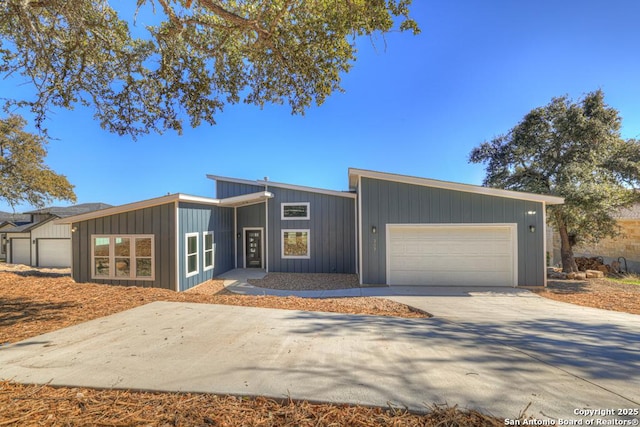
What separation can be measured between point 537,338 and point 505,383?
2.03 meters

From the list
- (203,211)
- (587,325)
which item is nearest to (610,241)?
(587,325)

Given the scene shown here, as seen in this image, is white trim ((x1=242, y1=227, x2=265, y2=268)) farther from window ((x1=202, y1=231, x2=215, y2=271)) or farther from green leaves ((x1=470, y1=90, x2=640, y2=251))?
green leaves ((x1=470, y1=90, x2=640, y2=251))

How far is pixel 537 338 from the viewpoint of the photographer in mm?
3760

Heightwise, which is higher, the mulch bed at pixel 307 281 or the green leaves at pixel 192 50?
the green leaves at pixel 192 50

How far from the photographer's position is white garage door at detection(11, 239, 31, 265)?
62.4ft

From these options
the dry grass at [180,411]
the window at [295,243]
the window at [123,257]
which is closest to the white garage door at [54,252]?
the window at [123,257]

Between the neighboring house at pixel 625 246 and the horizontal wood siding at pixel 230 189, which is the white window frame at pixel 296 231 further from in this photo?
the neighboring house at pixel 625 246

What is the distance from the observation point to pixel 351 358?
2859 millimetres

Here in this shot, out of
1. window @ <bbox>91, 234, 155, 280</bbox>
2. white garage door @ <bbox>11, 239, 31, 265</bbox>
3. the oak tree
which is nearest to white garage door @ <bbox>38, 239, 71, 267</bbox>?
white garage door @ <bbox>11, 239, 31, 265</bbox>

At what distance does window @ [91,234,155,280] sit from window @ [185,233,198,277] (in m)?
1.01

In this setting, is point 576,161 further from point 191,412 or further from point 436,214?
point 191,412

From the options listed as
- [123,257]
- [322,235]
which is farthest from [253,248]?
[123,257]

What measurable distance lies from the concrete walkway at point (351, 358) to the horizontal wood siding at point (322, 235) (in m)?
7.01

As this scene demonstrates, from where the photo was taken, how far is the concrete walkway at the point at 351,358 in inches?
86.0
